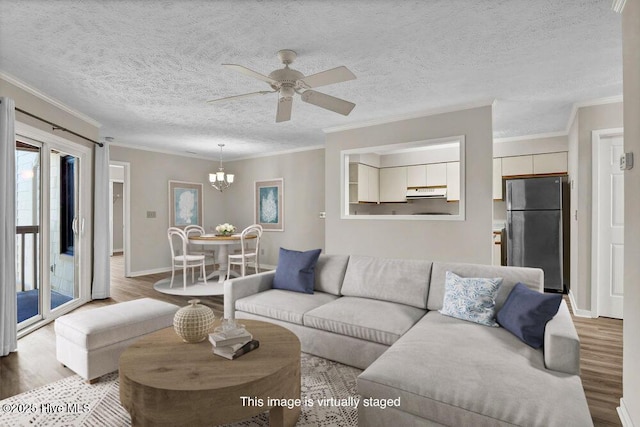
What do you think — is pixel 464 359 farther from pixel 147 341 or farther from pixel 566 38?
pixel 566 38

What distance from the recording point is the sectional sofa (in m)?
1.46

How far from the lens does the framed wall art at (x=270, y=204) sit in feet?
23.3

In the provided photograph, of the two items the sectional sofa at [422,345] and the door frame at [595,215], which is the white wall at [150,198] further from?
the door frame at [595,215]

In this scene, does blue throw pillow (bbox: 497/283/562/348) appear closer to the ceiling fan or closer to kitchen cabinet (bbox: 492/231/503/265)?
the ceiling fan

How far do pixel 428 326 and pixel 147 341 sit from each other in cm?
182

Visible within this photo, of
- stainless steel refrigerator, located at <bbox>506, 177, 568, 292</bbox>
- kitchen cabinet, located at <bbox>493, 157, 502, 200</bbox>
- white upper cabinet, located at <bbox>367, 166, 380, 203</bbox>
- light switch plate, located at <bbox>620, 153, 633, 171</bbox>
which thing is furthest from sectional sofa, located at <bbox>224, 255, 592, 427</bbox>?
kitchen cabinet, located at <bbox>493, 157, 502, 200</bbox>

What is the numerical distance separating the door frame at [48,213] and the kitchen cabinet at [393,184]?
4.87 m

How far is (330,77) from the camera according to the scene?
2.34 meters

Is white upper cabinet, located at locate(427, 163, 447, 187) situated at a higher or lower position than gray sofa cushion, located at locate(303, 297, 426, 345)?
higher

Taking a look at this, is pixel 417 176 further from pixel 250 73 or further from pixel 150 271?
pixel 150 271

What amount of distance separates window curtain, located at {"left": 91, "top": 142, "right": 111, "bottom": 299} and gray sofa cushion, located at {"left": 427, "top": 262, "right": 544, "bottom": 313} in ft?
14.5

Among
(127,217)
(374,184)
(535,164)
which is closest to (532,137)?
(535,164)

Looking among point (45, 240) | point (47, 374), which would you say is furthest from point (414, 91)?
point (45, 240)

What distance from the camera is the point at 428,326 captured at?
89.4 inches
